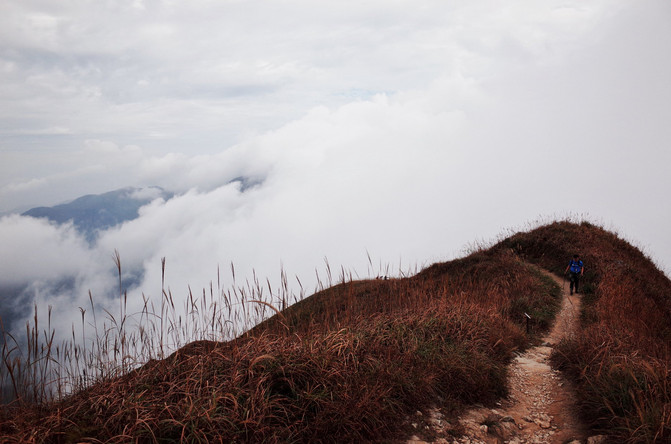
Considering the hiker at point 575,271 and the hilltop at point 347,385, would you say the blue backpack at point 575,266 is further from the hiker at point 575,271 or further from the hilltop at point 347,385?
the hilltop at point 347,385

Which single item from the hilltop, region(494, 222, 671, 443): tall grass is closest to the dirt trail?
the hilltop

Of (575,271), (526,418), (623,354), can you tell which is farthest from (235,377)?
(575,271)

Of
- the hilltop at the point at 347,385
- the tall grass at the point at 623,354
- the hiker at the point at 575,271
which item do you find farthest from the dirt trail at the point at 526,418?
the hiker at the point at 575,271

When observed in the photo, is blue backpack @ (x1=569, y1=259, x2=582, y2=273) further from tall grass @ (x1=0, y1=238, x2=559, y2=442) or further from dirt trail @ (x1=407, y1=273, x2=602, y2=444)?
tall grass @ (x1=0, y1=238, x2=559, y2=442)

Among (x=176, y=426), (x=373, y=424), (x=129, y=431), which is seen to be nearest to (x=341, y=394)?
(x=373, y=424)

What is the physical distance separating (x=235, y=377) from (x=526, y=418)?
392cm

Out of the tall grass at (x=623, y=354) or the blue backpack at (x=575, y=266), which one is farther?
the blue backpack at (x=575, y=266)

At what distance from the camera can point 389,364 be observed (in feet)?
16.8

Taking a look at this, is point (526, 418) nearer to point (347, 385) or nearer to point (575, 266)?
point (347, 385)

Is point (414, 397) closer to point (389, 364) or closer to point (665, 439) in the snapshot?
point (389, 364)

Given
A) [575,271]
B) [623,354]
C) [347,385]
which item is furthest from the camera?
[575,271]

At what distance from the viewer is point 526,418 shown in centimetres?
532

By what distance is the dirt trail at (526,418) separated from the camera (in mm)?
4629

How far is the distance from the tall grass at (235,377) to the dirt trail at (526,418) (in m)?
0.24
